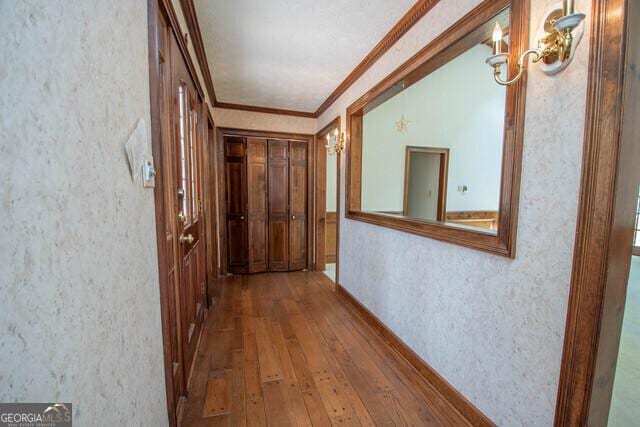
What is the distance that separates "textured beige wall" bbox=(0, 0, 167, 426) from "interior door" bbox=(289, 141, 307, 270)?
10.2 feet

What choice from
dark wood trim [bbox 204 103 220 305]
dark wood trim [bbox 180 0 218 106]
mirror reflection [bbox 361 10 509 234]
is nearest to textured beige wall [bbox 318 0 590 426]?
dark wood trim [bbox 180 0 218 106]

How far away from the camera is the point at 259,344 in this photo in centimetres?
218

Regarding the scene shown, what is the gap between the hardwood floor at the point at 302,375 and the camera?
149 centimetres

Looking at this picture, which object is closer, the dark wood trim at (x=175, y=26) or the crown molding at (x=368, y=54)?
the dark wood trim at (x=175, y=26)

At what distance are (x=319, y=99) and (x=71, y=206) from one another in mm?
3373

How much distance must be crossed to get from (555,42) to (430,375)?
188 centimetres

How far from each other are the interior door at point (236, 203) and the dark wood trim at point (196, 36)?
0.97m

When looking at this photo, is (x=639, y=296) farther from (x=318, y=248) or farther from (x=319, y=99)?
(x=319, y=99)

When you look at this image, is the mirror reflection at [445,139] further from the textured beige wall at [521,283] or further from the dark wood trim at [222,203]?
the dark wood trim at [222,203]

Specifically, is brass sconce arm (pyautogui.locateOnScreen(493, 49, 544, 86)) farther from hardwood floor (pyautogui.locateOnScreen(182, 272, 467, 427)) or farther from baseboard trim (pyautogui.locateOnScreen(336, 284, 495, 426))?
hardwood floor (pyautogui.locateOnScreen(182, 272, 467, 427))

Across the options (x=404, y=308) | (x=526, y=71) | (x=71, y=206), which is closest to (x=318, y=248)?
(x=404, y=308)

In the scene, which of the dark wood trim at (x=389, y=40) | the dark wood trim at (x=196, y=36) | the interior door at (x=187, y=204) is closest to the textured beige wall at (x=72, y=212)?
the interior door at (x=187, y=204)

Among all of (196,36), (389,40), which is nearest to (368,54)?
(389,40)

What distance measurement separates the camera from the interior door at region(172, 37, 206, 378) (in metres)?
1.63
